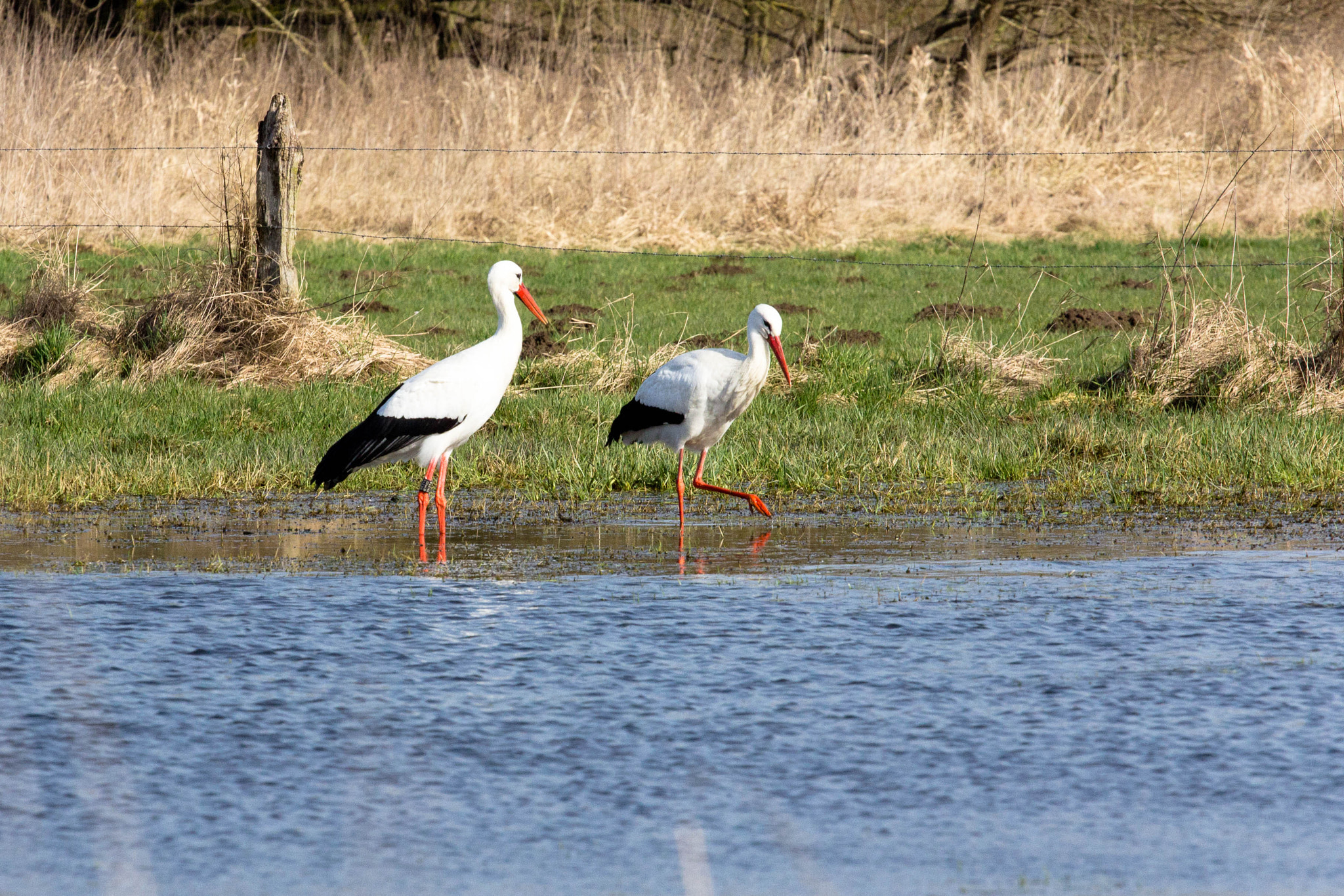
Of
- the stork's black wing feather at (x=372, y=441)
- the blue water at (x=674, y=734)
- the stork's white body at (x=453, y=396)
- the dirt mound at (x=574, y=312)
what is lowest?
the blue water at (x=674, y=734)

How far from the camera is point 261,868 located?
3344 mm

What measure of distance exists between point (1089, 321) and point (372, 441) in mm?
7277

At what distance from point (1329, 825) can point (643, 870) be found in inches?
55.9

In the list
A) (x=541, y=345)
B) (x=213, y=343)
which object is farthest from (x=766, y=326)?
(x=213, y=343)

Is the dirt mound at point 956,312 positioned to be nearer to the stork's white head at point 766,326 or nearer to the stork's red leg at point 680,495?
the stork's white head at point 766,326

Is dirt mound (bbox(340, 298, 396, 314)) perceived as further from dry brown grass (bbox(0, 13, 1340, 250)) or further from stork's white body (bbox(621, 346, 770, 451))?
stork's white body (bbox(621, 346, 770, 451))

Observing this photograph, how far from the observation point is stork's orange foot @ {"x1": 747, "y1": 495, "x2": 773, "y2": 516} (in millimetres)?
7414

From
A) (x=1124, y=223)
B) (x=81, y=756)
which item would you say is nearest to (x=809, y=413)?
(x=81, y=756)

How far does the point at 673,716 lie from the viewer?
4348 mm

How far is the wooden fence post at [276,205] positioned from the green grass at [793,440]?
3.04ft

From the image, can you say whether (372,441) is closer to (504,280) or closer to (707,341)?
(504,280)

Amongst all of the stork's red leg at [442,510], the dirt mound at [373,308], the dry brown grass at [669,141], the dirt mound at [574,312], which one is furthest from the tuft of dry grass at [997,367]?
the dry brown grass at [669,141]

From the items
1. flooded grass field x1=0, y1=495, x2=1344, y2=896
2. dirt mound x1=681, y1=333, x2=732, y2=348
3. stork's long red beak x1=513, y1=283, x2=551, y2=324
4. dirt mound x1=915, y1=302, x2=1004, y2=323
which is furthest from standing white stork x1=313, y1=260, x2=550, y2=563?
dirt mound x1=915, y1=302, x2=1004, y2=323

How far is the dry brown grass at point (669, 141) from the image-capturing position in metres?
16.9
